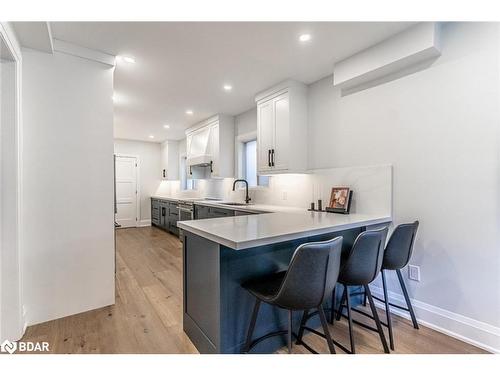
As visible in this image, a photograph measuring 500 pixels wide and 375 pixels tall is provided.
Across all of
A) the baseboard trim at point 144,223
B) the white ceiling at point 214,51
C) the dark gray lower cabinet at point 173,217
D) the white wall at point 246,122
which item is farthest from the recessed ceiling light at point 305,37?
the baseboard trim at point 144,223

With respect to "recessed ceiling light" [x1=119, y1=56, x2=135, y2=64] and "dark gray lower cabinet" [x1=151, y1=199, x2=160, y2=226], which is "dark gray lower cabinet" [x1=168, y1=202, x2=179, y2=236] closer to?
"dark gray lower cabinet" [x1=151, y1=199, x2=160, y2=226]

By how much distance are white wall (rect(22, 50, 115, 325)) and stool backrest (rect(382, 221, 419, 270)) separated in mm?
2445

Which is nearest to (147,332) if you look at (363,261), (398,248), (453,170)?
(363,261)

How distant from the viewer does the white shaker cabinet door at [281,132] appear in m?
3.10

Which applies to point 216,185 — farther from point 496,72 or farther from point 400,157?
point 496,72

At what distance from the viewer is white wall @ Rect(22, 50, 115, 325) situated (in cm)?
202

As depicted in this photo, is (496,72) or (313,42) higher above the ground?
(313,42)

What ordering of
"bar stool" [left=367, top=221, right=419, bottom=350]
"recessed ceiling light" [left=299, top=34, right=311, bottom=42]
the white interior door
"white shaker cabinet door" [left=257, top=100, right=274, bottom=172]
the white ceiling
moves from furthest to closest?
1. the white interior door
2. "white shaker cabinet door" [left=257, top=100, right=274, bottom=172]
3. "recessed ceiling light" [left=299, top=34, right=311, bottom=42]
4. the white ceiling
5. "bar stool" [left=367, top=221, right=419, bottom=350]

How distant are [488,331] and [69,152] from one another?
3578mm

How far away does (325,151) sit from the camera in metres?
3.00

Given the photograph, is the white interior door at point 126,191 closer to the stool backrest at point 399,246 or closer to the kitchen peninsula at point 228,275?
the kitchen peninsula at point 228,275

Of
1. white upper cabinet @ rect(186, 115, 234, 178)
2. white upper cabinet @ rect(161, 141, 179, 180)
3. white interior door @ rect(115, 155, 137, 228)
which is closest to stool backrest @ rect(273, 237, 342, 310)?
white upper cabinet @ rect(186, 115, 234, 178)

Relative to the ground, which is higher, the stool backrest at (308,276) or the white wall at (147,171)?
the white wall at (147,171)
